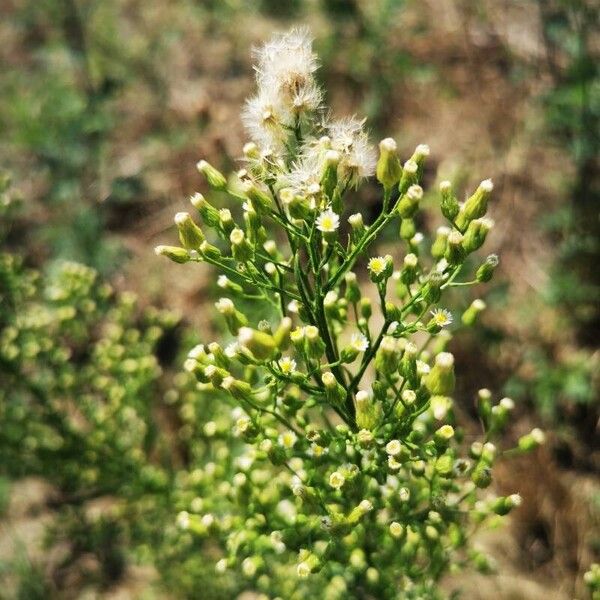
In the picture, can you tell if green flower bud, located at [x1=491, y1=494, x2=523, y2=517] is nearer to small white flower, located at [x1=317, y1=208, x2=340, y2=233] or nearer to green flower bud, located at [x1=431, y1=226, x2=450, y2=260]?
green flower bud, located at [x1=431, y1=226, x2=450, y2=260]

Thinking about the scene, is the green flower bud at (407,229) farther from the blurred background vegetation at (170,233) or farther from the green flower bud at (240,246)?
the blurred background vegetation at (170,233)

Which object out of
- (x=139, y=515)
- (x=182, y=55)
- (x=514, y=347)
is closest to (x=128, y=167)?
(x=182, y=55)

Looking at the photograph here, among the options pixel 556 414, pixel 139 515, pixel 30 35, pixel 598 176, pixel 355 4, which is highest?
pixel 30 35

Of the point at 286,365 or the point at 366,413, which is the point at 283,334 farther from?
the point at 366,413

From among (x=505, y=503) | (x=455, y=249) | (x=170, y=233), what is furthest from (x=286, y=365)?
(x=170, y=233)

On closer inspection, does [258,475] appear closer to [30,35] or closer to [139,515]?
[139,515]

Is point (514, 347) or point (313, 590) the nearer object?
point (313, 590)

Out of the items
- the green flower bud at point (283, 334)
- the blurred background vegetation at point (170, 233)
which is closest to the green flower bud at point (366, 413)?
the green flower bud at point (283, 334)
